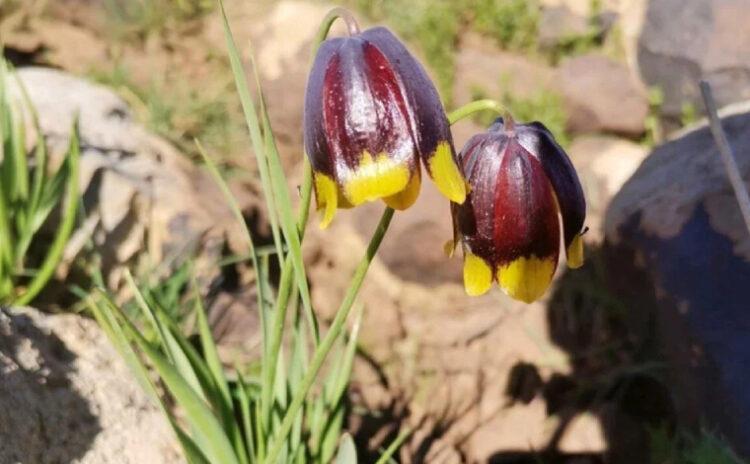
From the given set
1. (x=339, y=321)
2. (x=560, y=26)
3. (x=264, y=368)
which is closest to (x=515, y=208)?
(x=339, y=321)

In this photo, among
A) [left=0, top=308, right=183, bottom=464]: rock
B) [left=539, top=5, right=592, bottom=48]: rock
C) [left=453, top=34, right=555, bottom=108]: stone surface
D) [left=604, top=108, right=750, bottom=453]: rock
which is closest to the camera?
[left=0, top=308, right=183, bottom=464]: rock

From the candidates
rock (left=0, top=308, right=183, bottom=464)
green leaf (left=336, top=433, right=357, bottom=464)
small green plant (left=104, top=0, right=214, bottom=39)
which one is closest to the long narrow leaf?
green leaf (left=336, top=433, right=357, bottom=464)

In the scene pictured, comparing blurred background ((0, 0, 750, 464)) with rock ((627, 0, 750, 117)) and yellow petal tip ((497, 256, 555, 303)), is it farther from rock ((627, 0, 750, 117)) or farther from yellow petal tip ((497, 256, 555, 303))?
yellow petal tip ((497, 256, 555, 303))

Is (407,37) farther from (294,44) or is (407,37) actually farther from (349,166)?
(349,166)

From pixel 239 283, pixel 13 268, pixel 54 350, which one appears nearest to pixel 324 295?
pixel 239 283

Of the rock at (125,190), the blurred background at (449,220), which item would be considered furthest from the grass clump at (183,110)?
the rock at (125,190)

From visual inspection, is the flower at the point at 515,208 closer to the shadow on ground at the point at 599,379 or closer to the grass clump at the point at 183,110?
the shadow on ground at the point at 599,379

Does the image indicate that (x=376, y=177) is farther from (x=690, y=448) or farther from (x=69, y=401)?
(x=690, y=448)
